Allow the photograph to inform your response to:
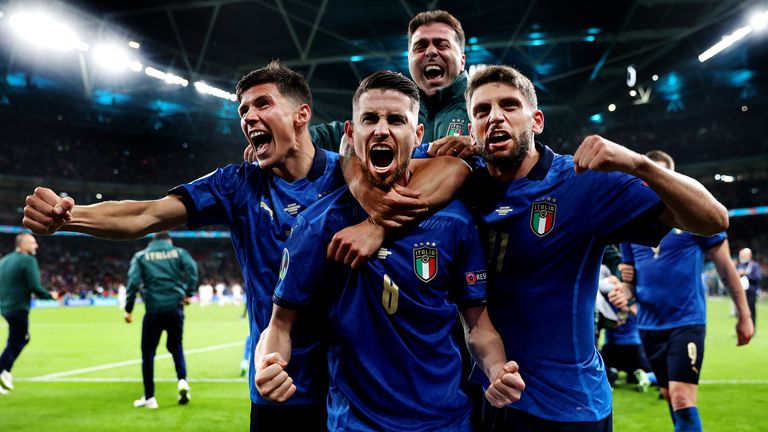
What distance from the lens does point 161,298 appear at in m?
7.80

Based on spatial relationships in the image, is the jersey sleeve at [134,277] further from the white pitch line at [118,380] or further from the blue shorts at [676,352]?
the blue shorts at [676,352]

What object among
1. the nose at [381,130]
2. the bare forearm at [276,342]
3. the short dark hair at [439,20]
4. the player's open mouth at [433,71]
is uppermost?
the short dark hair at [439,20]

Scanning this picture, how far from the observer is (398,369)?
7.10ft

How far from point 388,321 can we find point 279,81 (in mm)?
1456

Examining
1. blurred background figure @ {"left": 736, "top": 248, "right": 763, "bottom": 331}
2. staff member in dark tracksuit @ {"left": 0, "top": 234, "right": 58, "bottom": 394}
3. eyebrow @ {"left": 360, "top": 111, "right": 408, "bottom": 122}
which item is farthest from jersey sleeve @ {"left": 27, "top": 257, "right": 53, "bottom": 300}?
blurred background figure @ {"left": 736, "top": 248, "right": 763, "bottom": 331}

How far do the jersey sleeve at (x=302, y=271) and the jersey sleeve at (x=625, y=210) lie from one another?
116 centimetres

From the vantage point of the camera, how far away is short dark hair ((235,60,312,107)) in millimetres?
3008

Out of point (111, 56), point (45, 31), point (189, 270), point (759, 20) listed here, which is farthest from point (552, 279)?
point (111, 56)

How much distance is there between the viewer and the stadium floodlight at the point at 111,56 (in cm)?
2278

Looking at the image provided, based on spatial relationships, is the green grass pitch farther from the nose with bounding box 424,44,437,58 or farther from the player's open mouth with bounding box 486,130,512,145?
the player's open mouth with bounding box 486,130,512,145

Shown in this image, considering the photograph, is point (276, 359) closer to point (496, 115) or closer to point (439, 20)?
point (496, 115)

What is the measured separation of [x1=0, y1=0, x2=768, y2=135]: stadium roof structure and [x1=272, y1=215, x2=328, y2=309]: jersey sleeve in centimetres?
1794

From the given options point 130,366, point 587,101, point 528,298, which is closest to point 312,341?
point 528,298

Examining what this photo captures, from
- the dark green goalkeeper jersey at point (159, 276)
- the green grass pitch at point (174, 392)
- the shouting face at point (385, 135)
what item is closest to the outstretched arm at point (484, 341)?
the shouting face at point (385, 135)
